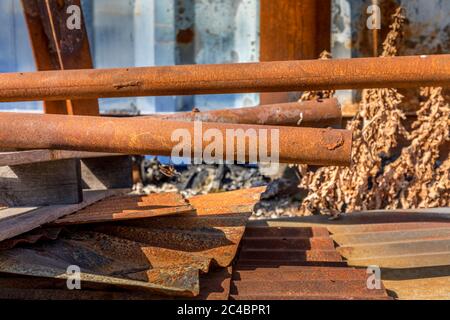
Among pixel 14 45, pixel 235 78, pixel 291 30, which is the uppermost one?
pixel 14 45

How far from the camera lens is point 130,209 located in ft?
8.98

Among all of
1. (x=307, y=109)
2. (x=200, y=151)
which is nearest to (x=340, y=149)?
(x=200, y=151)

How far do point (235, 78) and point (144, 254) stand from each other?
2.52 feet

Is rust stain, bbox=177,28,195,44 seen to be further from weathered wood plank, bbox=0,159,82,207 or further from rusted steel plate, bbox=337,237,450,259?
rusted steel plate, bbox=337,237,450,259

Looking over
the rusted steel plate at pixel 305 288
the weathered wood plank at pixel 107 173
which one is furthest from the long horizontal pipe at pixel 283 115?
the rusted steel plate at pixel 305 288

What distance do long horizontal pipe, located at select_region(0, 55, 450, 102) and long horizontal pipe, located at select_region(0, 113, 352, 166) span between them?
19cm

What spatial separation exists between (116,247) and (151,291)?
0.45 m

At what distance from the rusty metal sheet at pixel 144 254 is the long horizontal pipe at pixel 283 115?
45 cm

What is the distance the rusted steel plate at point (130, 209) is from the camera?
2527mm

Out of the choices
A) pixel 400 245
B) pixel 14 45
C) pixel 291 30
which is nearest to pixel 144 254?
pixel 400 245

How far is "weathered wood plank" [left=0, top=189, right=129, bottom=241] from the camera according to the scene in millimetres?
2244

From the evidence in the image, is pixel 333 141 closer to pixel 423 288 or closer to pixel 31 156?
pixel 423 288

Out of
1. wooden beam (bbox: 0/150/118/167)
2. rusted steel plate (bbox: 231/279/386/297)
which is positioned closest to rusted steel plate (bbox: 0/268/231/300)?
rusted steel plate (bbox: 231/279/386/297)
